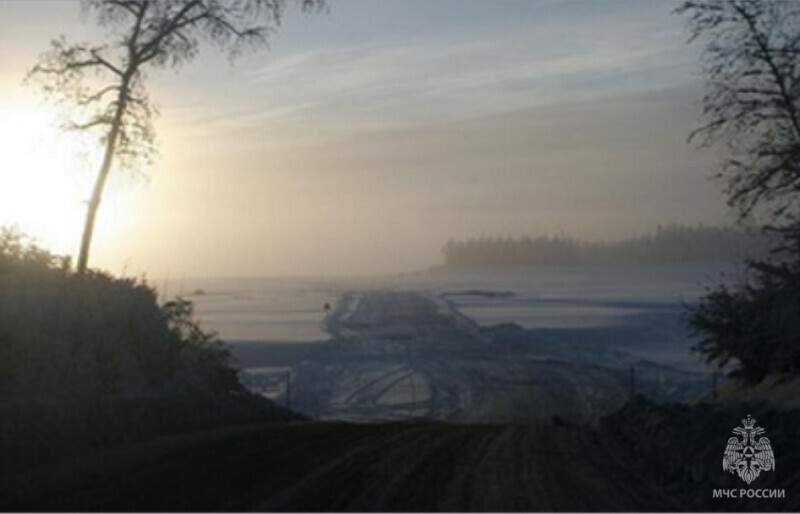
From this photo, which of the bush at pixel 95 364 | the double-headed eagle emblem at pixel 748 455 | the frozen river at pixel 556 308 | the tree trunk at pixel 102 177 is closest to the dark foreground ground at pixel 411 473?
the double-headed eagle emblem at pixel 748 455

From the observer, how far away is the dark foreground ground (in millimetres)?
14836

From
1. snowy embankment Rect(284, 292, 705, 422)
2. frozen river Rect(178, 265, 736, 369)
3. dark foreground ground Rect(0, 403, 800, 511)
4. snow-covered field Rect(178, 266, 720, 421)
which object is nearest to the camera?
dark foreground ground Rect(0, 403, 800, 511)

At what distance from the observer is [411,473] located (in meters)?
17.6

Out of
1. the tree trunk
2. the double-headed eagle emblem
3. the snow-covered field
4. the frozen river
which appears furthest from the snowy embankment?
the double-headed eagle emblem

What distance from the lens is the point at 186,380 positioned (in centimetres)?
2841

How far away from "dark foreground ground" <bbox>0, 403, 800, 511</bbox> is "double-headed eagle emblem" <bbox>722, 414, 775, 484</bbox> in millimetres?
169

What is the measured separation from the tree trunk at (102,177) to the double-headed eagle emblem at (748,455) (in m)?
18.7

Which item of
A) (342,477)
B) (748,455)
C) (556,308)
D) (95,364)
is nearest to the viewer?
(342,477)

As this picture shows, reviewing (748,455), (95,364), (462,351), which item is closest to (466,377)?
(462,351)

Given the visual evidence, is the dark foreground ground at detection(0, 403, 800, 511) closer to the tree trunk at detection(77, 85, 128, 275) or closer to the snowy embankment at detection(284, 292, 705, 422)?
the tree trunk at detection(77, 85, 128, 275)

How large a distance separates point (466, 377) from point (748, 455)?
30.6 meters

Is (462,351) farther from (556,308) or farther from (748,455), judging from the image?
(748,455)

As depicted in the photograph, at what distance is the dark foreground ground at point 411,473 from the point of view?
48.7 feet

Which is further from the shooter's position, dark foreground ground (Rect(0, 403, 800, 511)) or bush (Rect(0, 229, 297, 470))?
bush (Rect(0, 229, 297, 470))
